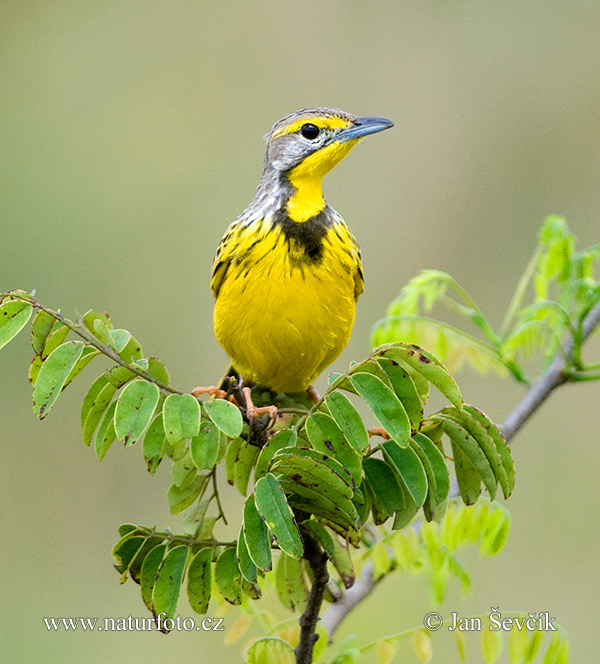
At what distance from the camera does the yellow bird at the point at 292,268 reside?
354 centimetres

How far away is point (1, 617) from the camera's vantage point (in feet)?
20.3

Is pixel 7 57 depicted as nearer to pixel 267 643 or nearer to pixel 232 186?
pixel 232 186

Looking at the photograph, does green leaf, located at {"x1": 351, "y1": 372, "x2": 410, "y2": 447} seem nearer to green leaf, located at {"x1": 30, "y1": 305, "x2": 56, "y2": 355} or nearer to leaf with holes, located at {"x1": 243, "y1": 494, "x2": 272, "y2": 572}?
leaf with holes, located at {"x1": 243, "y1": 494, "x2": 272, "y2": 572}

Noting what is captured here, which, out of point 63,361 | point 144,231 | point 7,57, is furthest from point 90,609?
point 7,57

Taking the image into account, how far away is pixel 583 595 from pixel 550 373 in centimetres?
275

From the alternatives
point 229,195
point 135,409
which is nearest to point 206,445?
point 135,409

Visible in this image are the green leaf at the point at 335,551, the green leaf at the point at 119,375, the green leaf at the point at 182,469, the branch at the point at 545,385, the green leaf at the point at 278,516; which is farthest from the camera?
the branch at the point at 545,385

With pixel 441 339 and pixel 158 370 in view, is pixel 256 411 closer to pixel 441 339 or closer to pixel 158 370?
pixel 158 370

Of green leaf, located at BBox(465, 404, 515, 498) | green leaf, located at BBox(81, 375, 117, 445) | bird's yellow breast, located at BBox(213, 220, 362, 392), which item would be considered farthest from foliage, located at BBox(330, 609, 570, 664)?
bird's yellow breast, located at BBox(213, 220, 362, 392)

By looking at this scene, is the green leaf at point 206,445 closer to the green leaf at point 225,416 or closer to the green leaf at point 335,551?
the green leaf at point 225,416

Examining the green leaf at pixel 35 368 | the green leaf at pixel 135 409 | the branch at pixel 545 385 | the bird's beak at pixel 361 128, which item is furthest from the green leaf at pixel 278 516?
the bird's beak at pixel 361 128

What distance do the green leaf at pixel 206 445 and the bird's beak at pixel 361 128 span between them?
166 centimetres

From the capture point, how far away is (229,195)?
696 cm

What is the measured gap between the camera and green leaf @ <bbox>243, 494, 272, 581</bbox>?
2221 mm
